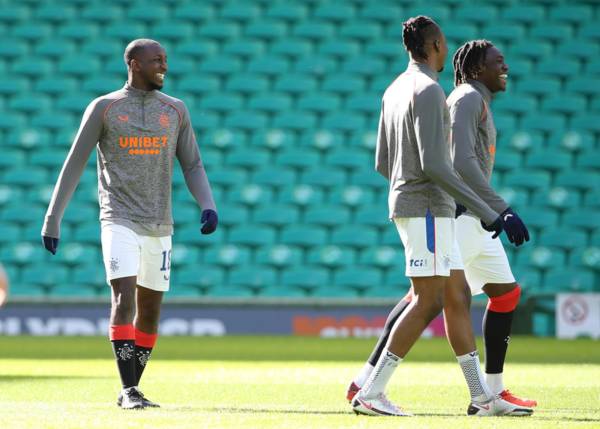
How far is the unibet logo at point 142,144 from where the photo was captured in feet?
20.2

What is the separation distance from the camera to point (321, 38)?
1714cm

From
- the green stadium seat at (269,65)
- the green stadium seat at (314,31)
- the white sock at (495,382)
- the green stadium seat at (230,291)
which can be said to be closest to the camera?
the white sock at (495,382)

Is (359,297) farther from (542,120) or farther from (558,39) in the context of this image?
(558,39)

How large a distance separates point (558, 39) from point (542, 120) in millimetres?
1499

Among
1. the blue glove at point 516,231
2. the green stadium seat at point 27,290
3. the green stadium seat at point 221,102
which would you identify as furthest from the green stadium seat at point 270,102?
the blue glove at point 516,231

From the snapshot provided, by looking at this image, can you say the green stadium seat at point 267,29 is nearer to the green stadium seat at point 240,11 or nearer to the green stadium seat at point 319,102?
the green stadium seat at point 240,11

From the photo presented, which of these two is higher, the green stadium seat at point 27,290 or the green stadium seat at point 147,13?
the green stadium seat at point 147,13

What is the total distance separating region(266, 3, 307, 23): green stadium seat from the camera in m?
17.3

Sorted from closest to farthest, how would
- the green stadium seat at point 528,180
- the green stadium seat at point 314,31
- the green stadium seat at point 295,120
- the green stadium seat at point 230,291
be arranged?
the green stadium seat at point 230,291, the green stadium seat at point 528,180, the green stadium seat at point 295,120, the green stadium seat at point 314,31

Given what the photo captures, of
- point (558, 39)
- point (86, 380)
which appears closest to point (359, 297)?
point (558, 39)

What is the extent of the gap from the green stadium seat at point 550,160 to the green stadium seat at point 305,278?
10.7ft

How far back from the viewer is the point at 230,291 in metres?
14.6

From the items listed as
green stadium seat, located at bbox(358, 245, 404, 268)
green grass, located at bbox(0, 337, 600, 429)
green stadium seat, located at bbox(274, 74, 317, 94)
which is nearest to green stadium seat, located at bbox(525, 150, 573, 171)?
green stadium seat, located at bbox(358, 245, 404, 268)

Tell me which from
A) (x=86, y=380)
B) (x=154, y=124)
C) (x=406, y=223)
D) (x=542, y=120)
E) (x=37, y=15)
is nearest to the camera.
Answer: (x=406, y=223)
